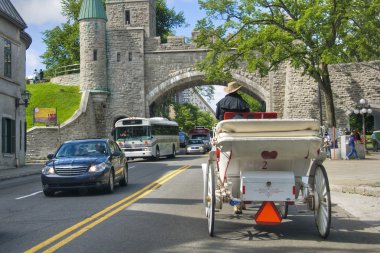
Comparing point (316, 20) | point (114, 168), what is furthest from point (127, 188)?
point (316, 20)

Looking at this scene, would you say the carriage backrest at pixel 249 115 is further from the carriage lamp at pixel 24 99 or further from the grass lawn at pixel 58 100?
the grass lawn at pixel 58 100

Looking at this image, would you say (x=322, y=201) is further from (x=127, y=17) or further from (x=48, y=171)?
(x=127, y=17)

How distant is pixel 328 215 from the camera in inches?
285

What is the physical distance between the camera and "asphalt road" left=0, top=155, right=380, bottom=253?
23.3 ft

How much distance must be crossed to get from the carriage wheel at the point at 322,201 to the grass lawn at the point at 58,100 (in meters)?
41.2

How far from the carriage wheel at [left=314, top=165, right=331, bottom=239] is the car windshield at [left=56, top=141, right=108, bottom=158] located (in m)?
8.12

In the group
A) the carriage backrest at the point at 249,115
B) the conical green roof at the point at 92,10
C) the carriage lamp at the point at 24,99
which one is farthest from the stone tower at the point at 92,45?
the carriage backrest at the point at 249,115

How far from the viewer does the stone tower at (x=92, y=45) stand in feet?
165

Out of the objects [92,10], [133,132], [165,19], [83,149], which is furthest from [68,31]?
[83,149]

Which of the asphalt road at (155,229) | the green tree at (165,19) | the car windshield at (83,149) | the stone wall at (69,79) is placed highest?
the green tree at (165,19)

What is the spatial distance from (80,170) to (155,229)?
5.77 meters

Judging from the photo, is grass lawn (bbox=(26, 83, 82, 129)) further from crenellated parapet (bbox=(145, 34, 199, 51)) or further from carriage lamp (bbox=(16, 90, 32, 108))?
carriage lamp (bbox=(16, 90, 32, 108))

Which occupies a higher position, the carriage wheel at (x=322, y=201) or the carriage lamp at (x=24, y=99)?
the carriage lamp at (x=24, y=99)

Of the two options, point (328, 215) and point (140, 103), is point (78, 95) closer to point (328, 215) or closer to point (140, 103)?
point (140, 103)
